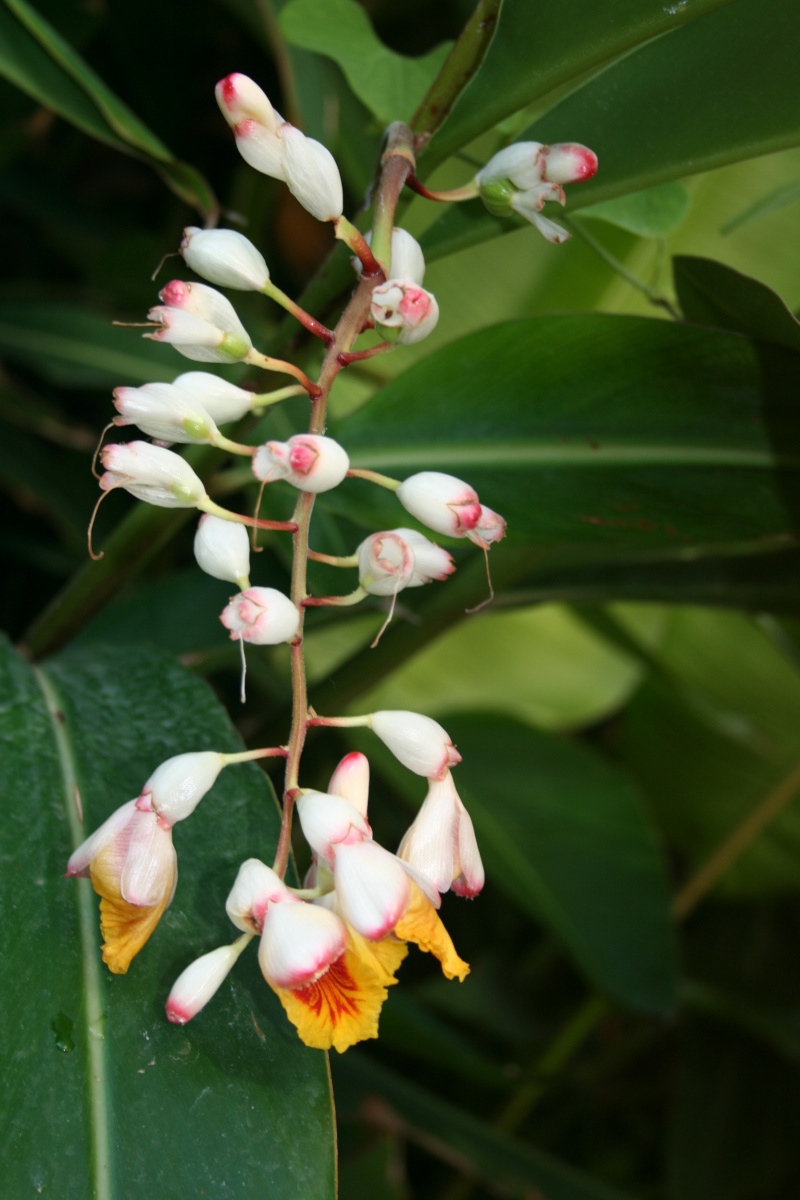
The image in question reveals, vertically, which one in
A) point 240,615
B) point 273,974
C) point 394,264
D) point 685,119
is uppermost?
point 685,119

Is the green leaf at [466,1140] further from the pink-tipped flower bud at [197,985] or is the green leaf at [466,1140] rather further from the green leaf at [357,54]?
the green leaf at [357,54]

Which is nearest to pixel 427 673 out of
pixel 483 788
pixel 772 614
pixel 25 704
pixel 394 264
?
pixel 483 788

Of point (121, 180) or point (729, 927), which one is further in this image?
point (121, 180)

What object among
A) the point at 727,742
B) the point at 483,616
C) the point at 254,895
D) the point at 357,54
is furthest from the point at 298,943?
the point at 727,742

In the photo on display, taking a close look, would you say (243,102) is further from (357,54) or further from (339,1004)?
(339,1004)

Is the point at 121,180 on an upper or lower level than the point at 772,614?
upper

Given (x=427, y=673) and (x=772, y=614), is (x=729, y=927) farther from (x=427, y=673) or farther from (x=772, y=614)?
→ (x=772, y=614)
